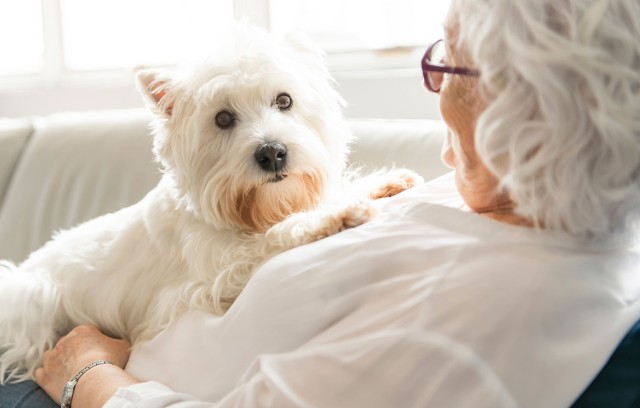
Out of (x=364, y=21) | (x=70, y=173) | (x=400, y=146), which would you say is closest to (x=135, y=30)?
(x=364, y=21)

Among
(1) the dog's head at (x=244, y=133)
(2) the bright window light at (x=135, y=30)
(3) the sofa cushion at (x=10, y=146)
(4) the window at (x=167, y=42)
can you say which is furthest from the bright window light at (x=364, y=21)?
(1) the dog's head at (x=244, y=133)

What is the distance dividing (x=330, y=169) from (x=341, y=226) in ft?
0.97

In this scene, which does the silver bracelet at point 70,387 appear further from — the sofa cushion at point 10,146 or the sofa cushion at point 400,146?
the sofa cushion at point 10,146

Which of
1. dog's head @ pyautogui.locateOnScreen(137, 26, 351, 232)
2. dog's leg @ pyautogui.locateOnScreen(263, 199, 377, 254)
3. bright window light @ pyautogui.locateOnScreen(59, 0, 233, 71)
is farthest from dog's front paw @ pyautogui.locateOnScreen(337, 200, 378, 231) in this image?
bright window light @ pyautogui.locateOnScreen(59, 0, 233, 71)

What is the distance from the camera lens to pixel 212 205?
1.51 metres

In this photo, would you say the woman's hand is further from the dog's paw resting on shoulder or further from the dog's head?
the dog's paw resting on shoulder

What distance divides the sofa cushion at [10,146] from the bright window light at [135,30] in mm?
1082

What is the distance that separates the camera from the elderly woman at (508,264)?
90 centimetres

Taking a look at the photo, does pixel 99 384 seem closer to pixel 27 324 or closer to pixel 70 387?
pixel 70 387

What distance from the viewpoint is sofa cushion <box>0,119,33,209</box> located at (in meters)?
2.52

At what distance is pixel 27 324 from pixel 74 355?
0.24 m

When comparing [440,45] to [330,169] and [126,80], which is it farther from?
[126,80]

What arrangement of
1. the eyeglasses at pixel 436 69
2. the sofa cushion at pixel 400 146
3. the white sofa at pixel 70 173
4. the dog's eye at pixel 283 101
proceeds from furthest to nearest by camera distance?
1. the white sofa at pixel 70 173
2. the sofa cushion at pixel 400 146
3. the dog's eye at pixel 283 101
4. the eyeglasses at pixel 436 69

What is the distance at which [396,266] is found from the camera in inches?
→ 41.5
